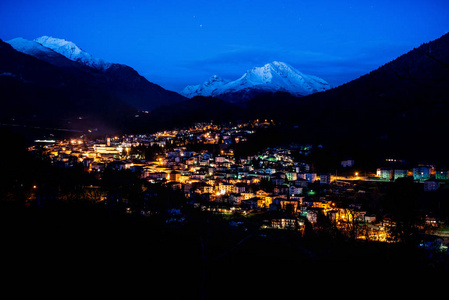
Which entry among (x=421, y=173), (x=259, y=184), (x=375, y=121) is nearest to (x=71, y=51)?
(x=375, y=121)

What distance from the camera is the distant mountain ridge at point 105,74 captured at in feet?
362

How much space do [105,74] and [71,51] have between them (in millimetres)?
30781

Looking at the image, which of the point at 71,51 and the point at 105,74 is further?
the point at 71,51

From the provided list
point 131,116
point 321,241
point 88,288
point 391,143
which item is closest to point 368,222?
point 321,241

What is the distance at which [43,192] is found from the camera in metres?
9.12

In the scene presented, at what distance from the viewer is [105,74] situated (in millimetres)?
123812

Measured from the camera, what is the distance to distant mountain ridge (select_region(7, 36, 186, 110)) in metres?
110

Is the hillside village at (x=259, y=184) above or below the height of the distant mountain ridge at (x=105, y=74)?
below

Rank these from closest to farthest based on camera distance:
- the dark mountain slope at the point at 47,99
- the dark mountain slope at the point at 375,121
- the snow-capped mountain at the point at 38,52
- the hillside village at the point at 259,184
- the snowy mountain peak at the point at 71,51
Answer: the hillside village at the point at 259,184
the dark mountain slope at the point at 375,121
the dark mountain slope at the point at 47,99
the snow-capped mountain at the point at 38,52
the snowy mountain peak at the point at 71,51

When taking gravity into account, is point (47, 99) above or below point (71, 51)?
below

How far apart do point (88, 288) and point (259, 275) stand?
2.11m

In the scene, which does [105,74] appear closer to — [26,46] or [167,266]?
[26,46]

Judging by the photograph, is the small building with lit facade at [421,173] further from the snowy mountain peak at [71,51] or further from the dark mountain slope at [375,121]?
the snowy mountain peak at [71,51]

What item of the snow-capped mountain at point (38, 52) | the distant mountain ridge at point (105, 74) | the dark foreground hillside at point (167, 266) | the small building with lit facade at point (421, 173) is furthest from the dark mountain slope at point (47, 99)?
the dark foreground hillside at point (167, 266)
